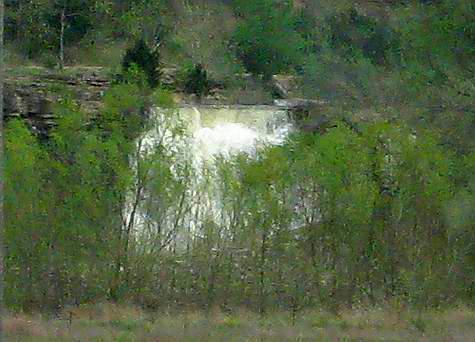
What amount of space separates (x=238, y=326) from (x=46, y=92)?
844 cm

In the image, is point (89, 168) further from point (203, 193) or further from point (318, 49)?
point (318, 49)

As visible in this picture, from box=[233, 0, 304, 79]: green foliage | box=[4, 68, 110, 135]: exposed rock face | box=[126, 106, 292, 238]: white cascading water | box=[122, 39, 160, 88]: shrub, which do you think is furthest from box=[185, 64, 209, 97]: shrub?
box=[4, 68, 110, 135]: exposed rock face

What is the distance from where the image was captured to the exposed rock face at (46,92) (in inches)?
545

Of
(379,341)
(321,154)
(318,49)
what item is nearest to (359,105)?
(321,154)

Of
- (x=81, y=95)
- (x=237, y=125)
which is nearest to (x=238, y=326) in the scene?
(x=81, y=95)

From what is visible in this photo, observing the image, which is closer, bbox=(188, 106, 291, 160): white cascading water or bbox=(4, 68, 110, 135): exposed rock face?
bbox=(4, 68, 110, 135): exposed rock face

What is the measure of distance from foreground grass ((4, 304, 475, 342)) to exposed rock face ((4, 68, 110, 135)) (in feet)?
11.0

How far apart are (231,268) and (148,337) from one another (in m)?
3.64

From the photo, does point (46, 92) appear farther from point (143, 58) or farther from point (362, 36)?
point (362, 36)

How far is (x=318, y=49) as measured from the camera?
19969 mm

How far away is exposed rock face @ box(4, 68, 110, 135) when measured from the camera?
45.4 ft

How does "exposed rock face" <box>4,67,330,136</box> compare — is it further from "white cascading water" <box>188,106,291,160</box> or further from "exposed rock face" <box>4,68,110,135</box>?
"white cascading water" <box>188,106,291,160</box>

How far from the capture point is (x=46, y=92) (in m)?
16.6

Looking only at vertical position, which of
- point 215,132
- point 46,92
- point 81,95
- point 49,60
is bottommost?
point 215,132
